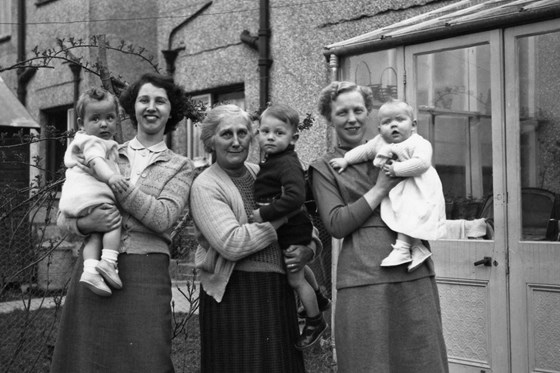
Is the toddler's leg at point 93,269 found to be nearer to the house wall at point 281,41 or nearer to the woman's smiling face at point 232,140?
the woman's smiling face at point 232,140

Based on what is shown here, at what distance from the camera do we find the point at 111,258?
130 inches

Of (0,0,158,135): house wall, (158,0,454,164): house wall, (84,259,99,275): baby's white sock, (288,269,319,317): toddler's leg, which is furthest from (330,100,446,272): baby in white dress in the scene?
(0,0,158,135): house wall

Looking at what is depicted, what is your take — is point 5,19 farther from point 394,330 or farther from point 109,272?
point 394,330

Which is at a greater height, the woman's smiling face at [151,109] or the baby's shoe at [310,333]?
the woman's smiling face at [151,109]

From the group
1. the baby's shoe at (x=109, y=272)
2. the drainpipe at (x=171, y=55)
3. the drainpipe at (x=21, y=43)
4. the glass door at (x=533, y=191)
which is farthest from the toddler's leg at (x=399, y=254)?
the drainpipe at (x=21, y=43)

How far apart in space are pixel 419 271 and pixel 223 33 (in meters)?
8.14

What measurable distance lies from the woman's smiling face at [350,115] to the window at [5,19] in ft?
39.1

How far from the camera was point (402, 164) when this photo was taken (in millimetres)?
3193

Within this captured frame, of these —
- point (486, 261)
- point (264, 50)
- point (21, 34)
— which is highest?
point (21, 34)

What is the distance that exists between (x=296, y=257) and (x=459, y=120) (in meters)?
2.63

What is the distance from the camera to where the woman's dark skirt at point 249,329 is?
11.2 feet

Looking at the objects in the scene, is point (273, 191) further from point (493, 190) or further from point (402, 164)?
point (493, 190)

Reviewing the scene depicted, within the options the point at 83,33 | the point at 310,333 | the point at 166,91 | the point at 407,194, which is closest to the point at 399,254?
the point at 407,194

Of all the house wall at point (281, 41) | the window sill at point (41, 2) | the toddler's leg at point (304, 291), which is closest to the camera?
the toddler's leg at point (304, 291)
